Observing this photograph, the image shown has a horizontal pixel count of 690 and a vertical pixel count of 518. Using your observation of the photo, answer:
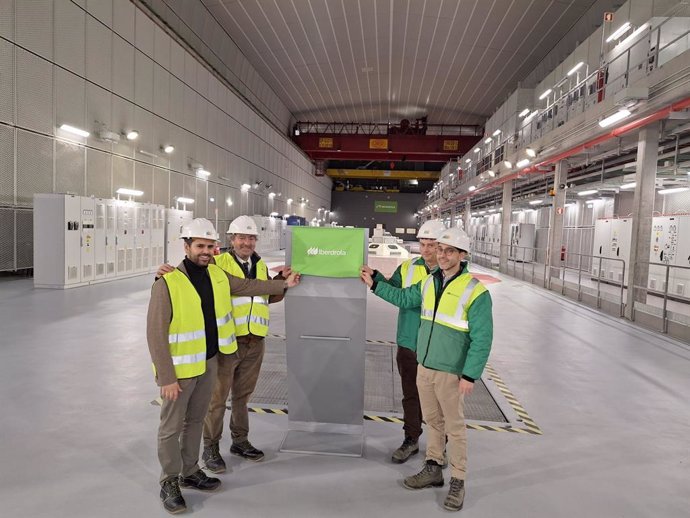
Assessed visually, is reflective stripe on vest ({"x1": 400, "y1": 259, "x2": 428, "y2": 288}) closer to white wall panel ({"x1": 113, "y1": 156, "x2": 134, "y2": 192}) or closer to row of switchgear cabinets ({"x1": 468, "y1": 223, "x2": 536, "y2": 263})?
white wall panel ({"x1": 113, "y1": 156, "x2": 134, "y2": 192})

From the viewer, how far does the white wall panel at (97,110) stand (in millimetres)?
14148

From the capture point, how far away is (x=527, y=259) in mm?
26703

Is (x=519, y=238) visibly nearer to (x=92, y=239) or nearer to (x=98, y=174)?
(x=98, y=174)

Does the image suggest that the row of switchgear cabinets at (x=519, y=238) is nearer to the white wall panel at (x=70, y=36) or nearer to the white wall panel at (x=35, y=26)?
the white wall panel at (x=70, y=36)

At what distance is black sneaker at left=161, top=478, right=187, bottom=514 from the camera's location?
3041 millimetres

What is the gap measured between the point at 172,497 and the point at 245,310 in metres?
1.40

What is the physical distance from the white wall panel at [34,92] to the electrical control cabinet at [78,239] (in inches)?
92.3

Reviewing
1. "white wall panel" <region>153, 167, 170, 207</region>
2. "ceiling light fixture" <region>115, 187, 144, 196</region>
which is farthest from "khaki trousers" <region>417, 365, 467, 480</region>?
"white wall panel" <region>153, 167, 170, 207</region>

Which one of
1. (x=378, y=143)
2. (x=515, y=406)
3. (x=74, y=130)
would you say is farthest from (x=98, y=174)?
(x=378, y=143)

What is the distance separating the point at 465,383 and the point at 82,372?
4890mm

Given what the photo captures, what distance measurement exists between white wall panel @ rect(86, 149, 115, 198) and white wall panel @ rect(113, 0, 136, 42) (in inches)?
163

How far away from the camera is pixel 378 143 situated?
37281 millimetres

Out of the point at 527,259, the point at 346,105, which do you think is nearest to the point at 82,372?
the point at 527,259

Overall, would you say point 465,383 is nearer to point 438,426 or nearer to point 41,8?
point 438,426
